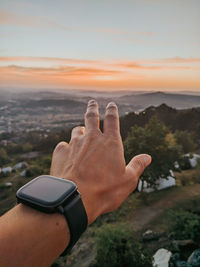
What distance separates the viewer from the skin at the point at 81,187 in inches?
34.7

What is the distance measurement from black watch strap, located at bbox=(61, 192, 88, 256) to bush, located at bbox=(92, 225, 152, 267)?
3588 mm

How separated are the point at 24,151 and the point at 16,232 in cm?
3855

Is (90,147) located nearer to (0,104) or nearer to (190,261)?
(190,261)

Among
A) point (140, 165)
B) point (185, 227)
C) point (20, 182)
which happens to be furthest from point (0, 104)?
point (140, 165)

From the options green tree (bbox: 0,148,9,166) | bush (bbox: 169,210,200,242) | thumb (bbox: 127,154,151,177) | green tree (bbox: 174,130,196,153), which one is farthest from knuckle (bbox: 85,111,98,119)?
green tree (bbox: 0,148,9,166)

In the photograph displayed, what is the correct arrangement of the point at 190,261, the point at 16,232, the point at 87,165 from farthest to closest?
1. the point at 190,261
2. the point at 87,165
3. the point at 16,232

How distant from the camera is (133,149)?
31.7 feet

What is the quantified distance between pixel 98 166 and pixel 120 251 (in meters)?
3.61

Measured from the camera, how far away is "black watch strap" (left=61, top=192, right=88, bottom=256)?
3.21 ft

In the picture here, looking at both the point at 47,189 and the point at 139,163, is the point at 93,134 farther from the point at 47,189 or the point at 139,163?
the point at 47,189

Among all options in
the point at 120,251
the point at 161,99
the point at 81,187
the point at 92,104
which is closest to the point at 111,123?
Result: the point at 92,104

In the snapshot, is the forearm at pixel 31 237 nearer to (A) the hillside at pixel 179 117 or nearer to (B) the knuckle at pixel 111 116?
(B) the knuckle at pixel 111 116

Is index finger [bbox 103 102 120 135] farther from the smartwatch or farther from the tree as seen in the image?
the tree

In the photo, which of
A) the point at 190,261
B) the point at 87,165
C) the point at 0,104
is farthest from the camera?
the point at 0,104
